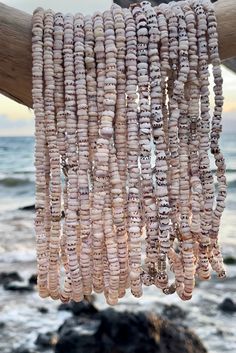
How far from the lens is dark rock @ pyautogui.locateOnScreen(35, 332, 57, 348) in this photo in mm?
4234

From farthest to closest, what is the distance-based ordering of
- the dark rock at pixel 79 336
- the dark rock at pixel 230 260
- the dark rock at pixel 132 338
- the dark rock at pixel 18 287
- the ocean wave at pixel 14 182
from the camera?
the ocean wave at pixel 14 182 → the dark rock at pixel 230 260 → the dark rock at pixel 18 287 → the dark rock at pixel 79 336 → the dark rock at pixel 132 338

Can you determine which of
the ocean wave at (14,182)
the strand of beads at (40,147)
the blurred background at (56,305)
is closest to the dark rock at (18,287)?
the blurred background at (56,305)

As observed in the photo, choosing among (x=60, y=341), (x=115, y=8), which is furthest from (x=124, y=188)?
(x=60, y=341)

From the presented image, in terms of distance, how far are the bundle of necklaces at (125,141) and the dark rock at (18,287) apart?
14.6ft

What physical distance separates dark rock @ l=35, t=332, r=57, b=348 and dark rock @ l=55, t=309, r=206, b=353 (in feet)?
1.04

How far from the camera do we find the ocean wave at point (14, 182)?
13609 millimetres

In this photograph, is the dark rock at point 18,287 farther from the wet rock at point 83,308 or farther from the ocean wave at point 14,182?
the ocean wave at point 14,182

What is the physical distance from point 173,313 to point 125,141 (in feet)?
13.1

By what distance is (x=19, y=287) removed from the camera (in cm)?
557

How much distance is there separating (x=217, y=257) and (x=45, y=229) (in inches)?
13.4

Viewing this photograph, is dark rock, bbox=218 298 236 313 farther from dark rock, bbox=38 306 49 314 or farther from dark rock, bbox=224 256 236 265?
dark rock, bbox=38 306 49 314

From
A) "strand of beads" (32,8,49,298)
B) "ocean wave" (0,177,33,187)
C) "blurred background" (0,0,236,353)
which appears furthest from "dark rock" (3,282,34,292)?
"ocean wave" (0,177,33,187)

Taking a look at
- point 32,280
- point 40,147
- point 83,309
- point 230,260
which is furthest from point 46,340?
point 40,147

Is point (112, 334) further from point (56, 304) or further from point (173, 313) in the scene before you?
point (56, 304)
